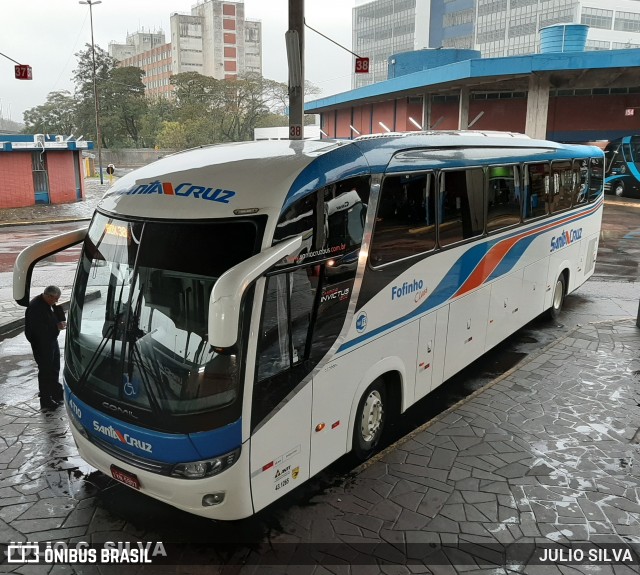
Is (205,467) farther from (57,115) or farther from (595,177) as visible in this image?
(57,115)

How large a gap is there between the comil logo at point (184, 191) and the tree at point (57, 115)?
76.5 m

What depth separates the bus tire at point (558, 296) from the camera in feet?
37.4

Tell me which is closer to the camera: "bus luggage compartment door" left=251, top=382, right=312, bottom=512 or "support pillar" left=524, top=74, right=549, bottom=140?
"bus luggage compartment door" left=251, top=382, right=312, bottom=512

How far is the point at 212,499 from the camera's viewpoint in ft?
15.3

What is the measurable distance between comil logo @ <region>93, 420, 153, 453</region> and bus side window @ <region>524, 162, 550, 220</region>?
22.9 feet

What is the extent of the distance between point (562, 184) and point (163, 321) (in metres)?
8.69

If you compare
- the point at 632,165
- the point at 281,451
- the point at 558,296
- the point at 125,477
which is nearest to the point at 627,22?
the point at 632,165

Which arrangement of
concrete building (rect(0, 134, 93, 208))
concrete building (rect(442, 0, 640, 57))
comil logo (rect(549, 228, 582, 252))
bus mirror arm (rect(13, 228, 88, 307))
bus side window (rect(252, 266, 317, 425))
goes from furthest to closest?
concrete building (rect(442, 0, 640, 57)), concrete building (rect(0, 134, 93, 208)), comil logo (rect(549, 228, 582, 252)), bus mirror arm (rect(13, 228, 88, 307)), bus side window (rect(252, 266, 317, 425))

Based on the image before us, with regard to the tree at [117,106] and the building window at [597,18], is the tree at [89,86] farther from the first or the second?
the building window at [597,18]

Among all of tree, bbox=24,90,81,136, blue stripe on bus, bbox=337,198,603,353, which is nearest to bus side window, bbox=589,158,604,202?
blue stripe on bus, bbox=337,198,603,353

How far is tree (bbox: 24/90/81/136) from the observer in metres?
74.3

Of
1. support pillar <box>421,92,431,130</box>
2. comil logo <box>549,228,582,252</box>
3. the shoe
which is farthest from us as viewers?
support pillar <box>421,92,431,130</box>

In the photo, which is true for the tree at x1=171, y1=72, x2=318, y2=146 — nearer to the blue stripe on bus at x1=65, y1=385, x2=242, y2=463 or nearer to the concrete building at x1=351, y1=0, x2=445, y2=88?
the concrete building at x1=351, y1=0, x2=445, y2=88

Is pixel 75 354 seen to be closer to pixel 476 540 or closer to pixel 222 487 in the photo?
pixel 222 487
